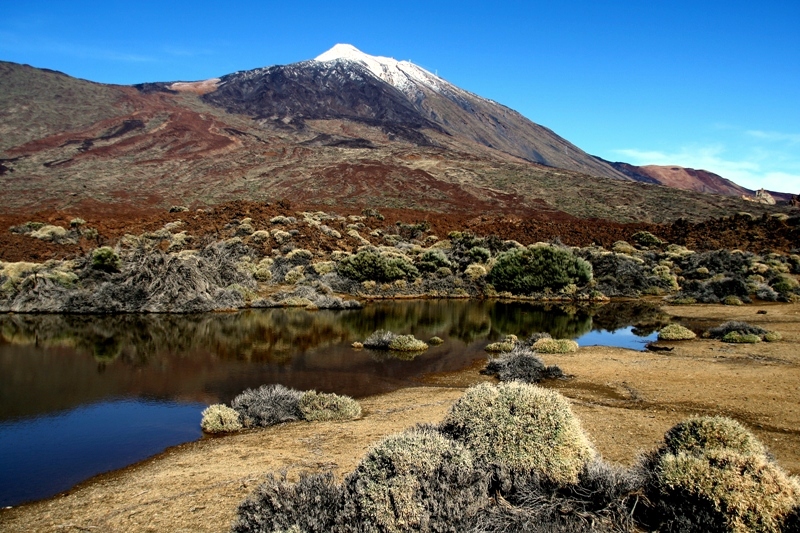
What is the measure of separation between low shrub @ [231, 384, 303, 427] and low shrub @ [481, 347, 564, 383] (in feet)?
13.9

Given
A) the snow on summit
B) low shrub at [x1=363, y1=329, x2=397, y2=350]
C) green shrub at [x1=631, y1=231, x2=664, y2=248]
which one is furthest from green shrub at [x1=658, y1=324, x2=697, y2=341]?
the snow on summit

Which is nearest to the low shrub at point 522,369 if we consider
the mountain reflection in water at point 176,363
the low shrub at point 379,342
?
the mountain reflection in water at point 176,363

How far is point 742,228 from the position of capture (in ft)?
140

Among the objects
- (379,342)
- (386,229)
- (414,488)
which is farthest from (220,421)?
(386,229)

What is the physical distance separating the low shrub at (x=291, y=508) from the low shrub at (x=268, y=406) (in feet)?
13.3

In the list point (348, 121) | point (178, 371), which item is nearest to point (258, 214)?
point (178, 371)

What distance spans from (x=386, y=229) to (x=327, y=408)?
110ft

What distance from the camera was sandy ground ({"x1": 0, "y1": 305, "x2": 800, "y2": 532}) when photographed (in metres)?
5.61

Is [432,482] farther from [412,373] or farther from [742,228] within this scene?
[742,228]

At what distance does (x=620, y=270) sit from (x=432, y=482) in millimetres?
28038

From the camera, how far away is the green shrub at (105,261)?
23056mm

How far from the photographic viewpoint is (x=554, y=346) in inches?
558

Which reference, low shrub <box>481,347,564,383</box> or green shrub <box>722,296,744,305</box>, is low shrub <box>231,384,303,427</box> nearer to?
low shrub <box>481,347,564,383</box>

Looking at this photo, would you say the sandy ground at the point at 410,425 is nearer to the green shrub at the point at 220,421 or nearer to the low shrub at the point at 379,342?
the green shrub at the point at 220,421
